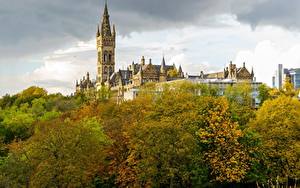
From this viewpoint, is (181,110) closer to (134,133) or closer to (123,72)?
(134,133)

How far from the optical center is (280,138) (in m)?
52.9

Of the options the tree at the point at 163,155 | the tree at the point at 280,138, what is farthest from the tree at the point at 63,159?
the tree at the point at 280,138

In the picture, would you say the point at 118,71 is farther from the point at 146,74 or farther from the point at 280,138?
the point at 280,138

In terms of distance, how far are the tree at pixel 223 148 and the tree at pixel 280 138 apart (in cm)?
263

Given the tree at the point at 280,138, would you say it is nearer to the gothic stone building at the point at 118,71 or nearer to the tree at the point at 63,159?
the tree at the point at 63,159

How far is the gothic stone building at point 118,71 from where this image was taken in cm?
14538

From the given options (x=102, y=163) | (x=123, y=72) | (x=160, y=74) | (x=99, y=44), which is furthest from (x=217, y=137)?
(x=99, y=44)

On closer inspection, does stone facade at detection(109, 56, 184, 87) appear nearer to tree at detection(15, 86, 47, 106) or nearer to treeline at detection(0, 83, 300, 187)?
tree at detection(15, 86, 47, 106)

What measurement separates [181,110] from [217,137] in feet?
14.7

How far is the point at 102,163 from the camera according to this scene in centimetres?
5116

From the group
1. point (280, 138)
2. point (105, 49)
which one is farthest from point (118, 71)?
point (280, 138)

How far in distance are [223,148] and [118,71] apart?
384ft

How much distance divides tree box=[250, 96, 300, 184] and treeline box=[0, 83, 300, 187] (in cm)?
9

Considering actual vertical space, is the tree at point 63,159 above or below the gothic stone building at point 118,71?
below
